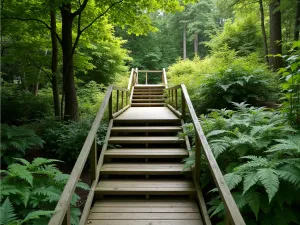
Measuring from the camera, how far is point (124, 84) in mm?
14883

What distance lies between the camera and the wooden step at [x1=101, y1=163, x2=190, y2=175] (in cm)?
409

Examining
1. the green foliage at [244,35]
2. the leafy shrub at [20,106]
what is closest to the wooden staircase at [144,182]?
the leafy shrub at [20,106]

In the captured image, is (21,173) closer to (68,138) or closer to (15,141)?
(15,141)

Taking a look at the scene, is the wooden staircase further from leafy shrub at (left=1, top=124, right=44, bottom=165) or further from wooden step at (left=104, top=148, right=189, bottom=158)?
leafy shrub at (left=1, top=124, right=44, bottom=165)

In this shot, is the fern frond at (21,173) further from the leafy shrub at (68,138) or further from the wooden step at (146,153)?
the leafy shrub at (68,138)

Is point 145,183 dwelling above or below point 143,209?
above

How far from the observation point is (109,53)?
14.7 m

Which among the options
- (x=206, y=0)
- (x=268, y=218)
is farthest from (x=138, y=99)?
(x=206, y=0)

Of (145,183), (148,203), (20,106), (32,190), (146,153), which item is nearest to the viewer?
(32,190)

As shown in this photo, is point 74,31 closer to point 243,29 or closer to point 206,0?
point 243,29

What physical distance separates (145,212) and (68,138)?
110 inches

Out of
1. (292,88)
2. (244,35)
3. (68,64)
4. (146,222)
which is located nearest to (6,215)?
(146,222)

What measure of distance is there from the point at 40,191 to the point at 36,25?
20.3 ft

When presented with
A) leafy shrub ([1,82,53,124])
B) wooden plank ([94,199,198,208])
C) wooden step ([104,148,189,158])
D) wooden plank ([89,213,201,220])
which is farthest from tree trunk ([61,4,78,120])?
wooden plank ([89,213,201,220])
